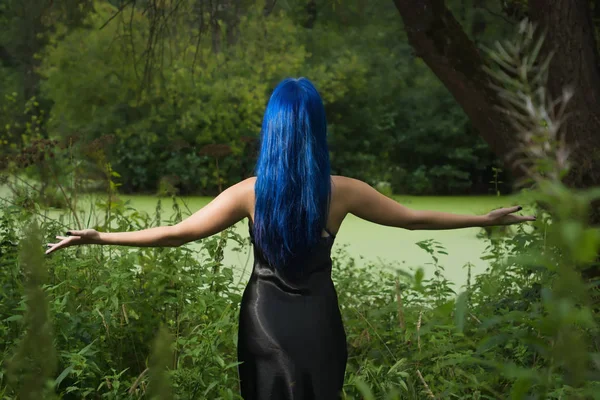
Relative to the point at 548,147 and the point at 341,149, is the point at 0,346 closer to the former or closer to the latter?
the point at 548,147

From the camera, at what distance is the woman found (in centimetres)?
252

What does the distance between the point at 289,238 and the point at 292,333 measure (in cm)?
27

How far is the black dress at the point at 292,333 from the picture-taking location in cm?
257

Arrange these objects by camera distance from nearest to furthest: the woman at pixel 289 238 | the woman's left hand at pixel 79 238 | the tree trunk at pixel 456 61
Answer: the woman's left hand at pixel 79 238 → the woman at pixel 289 238 → the tree trunk at pixel 456 61

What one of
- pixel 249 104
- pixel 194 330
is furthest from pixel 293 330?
pixel 249 104

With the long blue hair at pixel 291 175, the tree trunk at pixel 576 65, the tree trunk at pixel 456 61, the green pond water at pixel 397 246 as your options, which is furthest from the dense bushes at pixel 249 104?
the long blue hair at pixel 291 175

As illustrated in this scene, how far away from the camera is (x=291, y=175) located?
2531 mm

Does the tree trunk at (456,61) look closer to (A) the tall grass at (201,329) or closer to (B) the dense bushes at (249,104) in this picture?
(A) the tall grass at (201,329)

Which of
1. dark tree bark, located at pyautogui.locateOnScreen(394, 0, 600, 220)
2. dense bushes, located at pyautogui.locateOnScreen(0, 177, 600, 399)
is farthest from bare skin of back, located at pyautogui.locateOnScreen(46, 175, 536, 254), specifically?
dark tree bark, located at pyautogui.locateOnScreen(394, 0, 600, 220)

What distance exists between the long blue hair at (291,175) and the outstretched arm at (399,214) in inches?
3.8

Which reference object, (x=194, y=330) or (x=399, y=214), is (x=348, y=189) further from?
(x=194, y=330)

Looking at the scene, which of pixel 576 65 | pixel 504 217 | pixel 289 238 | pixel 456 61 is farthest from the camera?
pixel 456 61

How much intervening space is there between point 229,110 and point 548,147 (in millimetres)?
16102

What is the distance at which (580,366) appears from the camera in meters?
0.72
